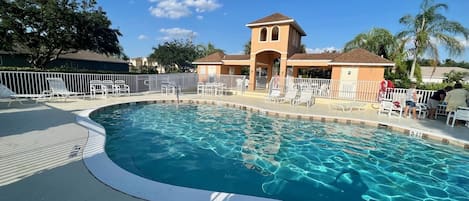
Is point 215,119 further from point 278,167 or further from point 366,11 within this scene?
point 366,11

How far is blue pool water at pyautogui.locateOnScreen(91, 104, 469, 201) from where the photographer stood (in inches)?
146

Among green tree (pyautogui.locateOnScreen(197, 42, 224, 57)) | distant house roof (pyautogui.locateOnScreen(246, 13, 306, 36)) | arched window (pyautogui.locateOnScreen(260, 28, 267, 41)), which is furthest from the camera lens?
green tree (pyautogui.locateOnScreen(197, 42, 224, 57))

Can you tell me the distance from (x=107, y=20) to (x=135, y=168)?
17171 millimetres

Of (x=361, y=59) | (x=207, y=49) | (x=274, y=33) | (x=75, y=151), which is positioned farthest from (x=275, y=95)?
(x=207, y=49)

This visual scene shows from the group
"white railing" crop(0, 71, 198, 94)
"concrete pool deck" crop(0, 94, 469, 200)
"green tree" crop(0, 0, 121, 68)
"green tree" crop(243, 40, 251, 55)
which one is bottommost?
"concrete pool deck" crop(0, 94, 469, 200)

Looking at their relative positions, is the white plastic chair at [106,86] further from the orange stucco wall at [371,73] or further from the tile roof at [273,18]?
the orange stucco wall at [371,73]

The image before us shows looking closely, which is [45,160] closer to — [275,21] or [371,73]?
[275,21]

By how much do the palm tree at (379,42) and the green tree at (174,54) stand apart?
99.7ft

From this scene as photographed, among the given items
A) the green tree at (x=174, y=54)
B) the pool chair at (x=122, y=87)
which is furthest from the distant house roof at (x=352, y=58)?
the green tree at (x=174, y=54)

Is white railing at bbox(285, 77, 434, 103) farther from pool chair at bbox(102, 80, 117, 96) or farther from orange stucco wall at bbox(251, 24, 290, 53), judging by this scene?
pool chair at bbox(102, 80, 117, 96)

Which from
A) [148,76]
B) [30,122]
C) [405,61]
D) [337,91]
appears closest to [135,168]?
[30,122]

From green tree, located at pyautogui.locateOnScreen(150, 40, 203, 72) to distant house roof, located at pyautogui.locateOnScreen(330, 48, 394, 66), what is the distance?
106ft

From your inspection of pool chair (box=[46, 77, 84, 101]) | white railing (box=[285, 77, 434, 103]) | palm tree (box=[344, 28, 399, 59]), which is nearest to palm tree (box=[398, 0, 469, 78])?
palm tree (box=[344, 28, 399, 59])

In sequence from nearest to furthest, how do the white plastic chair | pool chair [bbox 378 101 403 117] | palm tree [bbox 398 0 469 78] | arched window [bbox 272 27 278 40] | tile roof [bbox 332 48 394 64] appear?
pool chair [bbox 378 101 403 117] → the white plastic chair → tile roof [bbox 332 48 394 64] → palm tree [bbox 398 0 469 78] → arched window [bbox 272 27 278 40]
